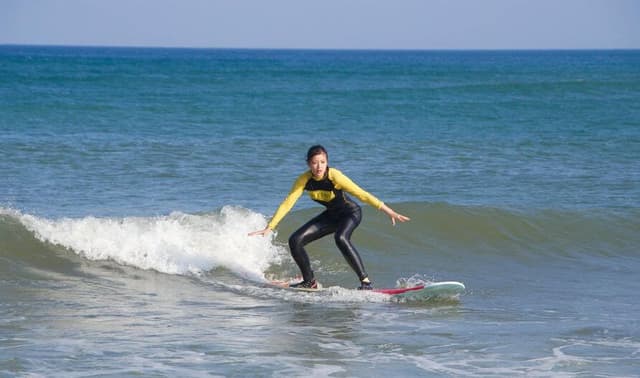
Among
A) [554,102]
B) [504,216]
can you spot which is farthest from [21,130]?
[554,102]

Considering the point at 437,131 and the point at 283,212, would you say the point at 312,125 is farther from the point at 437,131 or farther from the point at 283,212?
the point at 283,212

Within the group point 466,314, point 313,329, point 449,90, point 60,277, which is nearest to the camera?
point 313,329

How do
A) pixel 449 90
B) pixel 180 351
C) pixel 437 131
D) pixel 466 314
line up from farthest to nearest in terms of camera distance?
pixel 449 90 → pixel 437 131 → pixel 466 314 → pixel 180 351

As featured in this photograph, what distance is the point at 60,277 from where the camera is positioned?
1055 cm

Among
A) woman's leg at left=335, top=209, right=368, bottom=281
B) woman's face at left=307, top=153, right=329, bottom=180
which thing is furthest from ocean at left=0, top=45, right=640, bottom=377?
woman's face at left=307, top=153, right=329, bottom=180

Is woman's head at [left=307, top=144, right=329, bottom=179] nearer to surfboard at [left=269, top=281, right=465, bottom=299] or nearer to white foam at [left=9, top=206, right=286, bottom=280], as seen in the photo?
surfboard at [left=269, top=281, right=465, bottom=299]

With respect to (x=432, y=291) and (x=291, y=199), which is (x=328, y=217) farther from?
(x=432, y=291)

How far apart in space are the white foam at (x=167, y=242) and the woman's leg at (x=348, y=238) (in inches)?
70.0

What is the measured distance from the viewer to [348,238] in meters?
9.67

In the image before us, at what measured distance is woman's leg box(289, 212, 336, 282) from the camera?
973 cm

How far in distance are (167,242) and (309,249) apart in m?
1.83

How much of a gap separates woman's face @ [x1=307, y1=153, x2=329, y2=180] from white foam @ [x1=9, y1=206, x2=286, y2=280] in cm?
222

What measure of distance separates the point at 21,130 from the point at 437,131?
11093mm

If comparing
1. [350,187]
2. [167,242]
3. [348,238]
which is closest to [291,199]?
[350,187]
